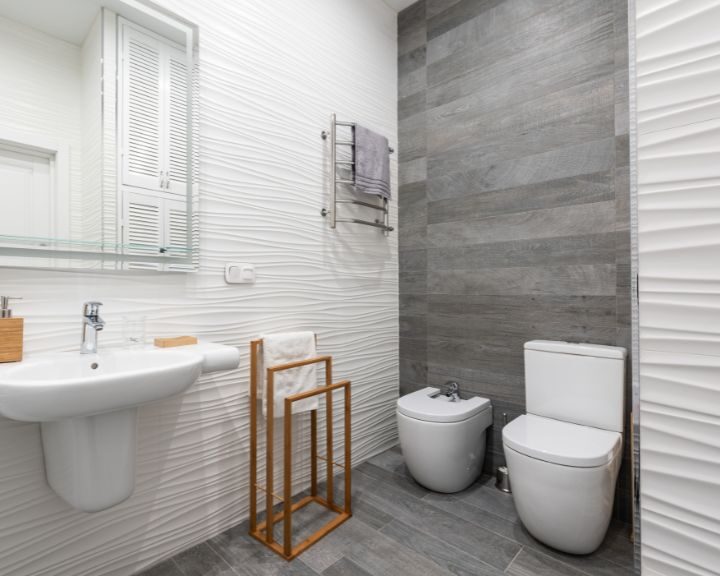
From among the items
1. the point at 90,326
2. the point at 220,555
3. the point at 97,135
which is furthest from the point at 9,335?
the point at 220,555

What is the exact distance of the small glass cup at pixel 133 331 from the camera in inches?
51.3

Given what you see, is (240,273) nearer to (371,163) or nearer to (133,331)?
(133,331)

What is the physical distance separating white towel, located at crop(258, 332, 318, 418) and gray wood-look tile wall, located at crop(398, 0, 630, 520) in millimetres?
827

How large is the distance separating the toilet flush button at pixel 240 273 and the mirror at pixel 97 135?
148 millimetres

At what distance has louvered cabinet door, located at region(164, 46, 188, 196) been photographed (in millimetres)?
1424

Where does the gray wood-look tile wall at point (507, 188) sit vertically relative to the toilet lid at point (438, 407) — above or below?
above

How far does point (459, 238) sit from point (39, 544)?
6.68ft

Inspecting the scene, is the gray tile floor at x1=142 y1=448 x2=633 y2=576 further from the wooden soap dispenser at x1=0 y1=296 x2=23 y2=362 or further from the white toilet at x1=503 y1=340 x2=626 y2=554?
the wooden soap dispenser at x1=0 y1=296 x2=23 y2=362

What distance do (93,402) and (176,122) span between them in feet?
3.38

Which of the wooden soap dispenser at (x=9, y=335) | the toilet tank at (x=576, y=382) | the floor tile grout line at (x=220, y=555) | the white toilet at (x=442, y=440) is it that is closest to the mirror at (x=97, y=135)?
the wooden soap dispenser at (x=9, y=335)

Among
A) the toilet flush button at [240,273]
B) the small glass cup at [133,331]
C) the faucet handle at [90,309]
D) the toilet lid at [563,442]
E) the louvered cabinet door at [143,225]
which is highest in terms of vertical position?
the louvered cabinet door at [143,225]

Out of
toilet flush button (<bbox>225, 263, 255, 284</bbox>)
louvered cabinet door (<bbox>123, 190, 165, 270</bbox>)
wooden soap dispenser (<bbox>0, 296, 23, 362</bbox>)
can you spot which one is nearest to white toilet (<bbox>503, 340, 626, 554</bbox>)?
toilet flush button (<bbox>225, 263, 255, 284</bbox>)

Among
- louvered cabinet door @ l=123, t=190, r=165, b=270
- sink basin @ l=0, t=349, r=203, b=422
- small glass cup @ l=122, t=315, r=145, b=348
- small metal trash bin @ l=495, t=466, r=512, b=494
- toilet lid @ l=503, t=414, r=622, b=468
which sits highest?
louvered cabinet door @ l=123, t=190, r=165, b=270

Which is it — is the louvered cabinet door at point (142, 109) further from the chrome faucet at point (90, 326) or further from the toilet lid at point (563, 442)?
the toilet lid at point (563, 442)
